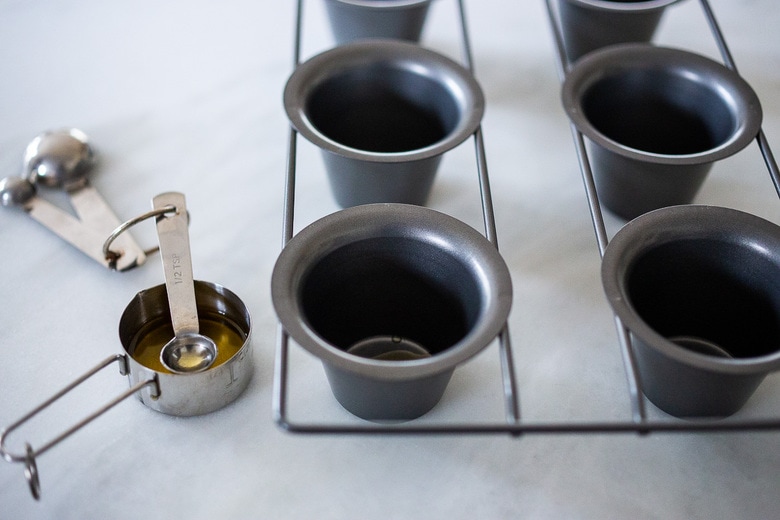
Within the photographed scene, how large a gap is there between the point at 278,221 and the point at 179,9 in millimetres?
452

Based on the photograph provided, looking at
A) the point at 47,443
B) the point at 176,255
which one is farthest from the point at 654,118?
the point at 47,443

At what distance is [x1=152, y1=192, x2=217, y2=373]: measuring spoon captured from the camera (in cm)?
73

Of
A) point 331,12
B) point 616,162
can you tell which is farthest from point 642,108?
point 331,12

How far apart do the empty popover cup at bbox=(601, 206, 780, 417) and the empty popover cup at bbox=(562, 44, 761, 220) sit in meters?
0.09

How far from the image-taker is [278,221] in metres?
0.92

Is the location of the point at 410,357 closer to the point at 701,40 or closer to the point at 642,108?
the point at 642,108

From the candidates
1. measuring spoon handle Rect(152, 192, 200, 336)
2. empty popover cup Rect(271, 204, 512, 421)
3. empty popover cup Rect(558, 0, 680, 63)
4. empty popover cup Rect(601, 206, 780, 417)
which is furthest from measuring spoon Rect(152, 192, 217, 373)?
empty popover cup Rect(558, 0, 680, 63)

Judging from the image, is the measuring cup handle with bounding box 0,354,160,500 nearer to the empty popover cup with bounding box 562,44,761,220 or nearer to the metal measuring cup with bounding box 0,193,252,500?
the metal measuring cup with bounding box 0,193,252,500

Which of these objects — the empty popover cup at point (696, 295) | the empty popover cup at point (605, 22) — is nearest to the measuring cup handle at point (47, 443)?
the empty popover cup at point (696, 295)

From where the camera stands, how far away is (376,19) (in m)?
1.03

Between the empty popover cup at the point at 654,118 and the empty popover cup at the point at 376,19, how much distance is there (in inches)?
8.8

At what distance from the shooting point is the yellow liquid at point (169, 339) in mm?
745

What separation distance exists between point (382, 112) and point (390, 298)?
0.27 metres

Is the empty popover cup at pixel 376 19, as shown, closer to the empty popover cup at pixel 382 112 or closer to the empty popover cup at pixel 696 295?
the empty popover cup at pixel 382 112
